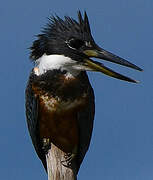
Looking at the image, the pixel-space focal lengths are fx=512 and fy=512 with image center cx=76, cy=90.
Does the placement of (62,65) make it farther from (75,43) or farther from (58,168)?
(58,168)

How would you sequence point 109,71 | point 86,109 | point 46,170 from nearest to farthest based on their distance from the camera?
point 109,71 < point 86,109 < point 46,170

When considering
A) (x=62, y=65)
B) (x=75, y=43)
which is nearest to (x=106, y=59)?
(x=75, y=43)

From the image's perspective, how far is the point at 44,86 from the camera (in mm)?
6766

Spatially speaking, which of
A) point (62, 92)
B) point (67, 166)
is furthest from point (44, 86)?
point (67, 166)

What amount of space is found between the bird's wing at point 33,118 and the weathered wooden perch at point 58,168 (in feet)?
0.87

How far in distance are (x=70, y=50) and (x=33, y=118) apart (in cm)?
114

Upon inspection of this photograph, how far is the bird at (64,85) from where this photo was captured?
6672 mm

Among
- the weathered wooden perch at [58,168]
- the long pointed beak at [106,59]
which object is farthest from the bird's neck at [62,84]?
the weathered wooden perch at [58,168]

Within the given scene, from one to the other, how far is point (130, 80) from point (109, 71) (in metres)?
0.30

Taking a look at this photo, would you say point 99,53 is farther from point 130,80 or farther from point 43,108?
point 43,108

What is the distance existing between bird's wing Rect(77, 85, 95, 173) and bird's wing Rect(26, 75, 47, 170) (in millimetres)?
568

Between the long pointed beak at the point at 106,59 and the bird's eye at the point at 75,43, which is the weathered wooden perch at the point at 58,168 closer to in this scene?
the long pointed beak at the point at 106,59

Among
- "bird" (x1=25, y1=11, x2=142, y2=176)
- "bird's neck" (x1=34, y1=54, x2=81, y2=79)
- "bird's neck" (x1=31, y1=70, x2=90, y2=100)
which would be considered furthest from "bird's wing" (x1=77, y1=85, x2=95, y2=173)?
"bird's neck" (x1=34, y1=54, x2=81, y2=79)

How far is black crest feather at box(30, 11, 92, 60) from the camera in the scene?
6.95 metres
